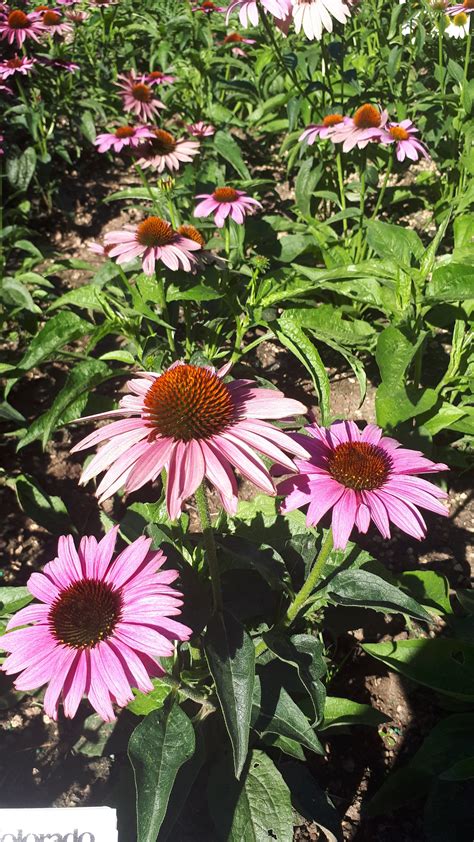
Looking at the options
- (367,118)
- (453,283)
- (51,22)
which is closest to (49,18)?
(51,22)

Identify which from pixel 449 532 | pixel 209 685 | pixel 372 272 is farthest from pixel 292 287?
pixel 209 685

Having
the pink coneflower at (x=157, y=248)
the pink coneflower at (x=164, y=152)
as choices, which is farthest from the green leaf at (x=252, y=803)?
the pink coneflower at (x=164, y=152)

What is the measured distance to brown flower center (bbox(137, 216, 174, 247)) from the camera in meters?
1.85

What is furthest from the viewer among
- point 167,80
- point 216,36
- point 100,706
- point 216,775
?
point 216,36

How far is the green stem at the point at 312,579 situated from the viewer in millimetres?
1018

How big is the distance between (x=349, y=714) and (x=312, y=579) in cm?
43

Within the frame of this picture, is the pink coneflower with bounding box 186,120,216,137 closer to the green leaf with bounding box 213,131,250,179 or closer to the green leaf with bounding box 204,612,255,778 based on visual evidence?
the green leaf with bounding box 213,131,250,179

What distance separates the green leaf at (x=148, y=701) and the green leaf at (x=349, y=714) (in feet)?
1.05

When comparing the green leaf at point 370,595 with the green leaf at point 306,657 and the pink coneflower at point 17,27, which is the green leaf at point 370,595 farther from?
the pink coneflower at point 17,27

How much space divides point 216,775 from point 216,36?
511 cm

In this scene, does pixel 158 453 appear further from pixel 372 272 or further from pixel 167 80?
pixel 167 80

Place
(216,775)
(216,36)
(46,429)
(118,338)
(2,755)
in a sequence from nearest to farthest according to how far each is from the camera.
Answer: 1. (216,775)
2. (2,755)
3. (46,429)
4. (118,338)
5. (216,36)

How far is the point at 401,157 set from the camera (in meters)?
2.39

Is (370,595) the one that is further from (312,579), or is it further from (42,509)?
(42,509)
